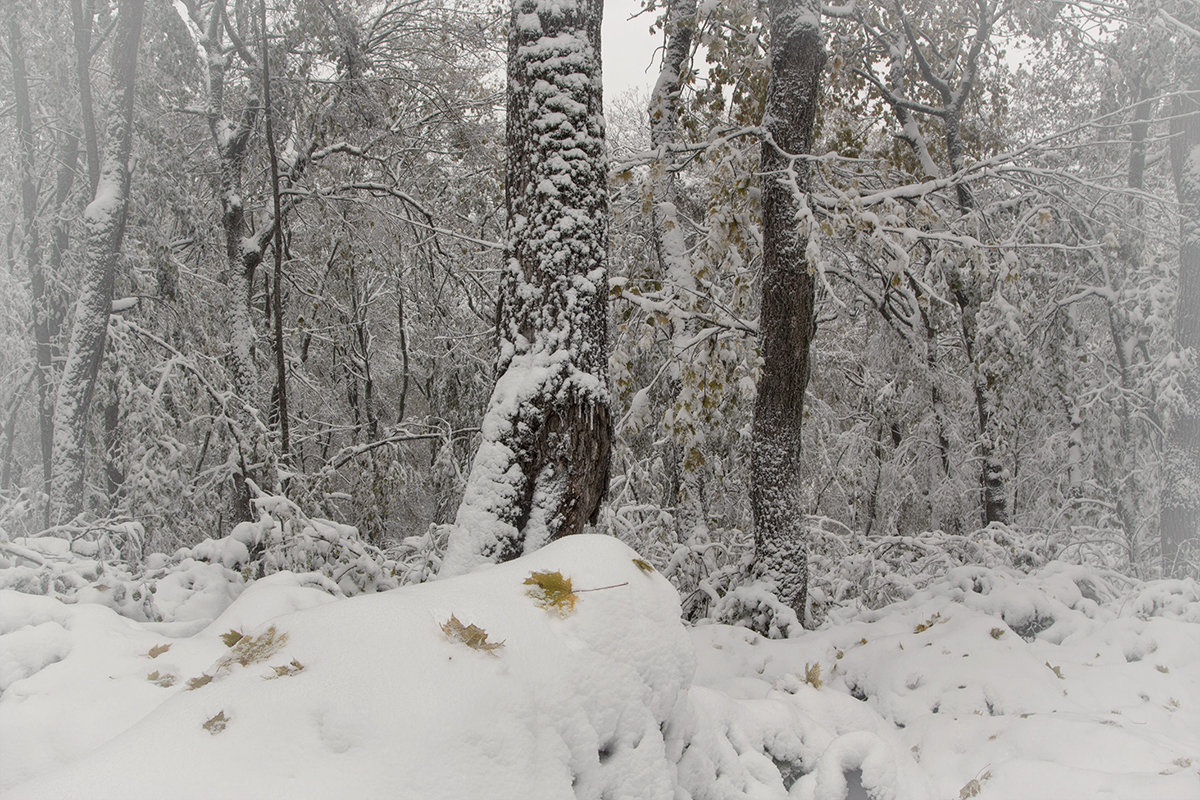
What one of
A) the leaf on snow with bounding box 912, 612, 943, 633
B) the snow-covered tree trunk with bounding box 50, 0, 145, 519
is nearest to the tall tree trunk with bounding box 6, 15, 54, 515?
the snow-covered tree trunk with bounding box 50, 0, 145, 519

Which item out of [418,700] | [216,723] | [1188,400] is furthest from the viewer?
[1188,400]

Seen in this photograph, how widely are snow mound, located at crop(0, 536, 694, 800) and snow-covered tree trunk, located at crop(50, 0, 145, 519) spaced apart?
13.6 feet

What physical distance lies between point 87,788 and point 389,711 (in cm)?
47

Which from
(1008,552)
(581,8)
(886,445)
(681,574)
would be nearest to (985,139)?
(886,445)

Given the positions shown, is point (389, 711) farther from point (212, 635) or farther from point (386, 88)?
point (386, 88)

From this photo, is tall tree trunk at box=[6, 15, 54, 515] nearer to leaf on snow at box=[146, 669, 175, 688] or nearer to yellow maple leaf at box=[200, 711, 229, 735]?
leaf on snow at box=[146, 669, 175, 688]

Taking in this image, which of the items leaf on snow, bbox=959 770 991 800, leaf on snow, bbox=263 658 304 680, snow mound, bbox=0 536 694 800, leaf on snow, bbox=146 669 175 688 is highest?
leaf on snow, bbox=263 658 304 680

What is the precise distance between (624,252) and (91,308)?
18.3ft

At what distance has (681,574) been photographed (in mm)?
5895

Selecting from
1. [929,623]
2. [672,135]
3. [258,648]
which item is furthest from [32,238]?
[929,623]

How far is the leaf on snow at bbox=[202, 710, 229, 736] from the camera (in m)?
1.25

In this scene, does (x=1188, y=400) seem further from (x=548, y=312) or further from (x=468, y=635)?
(x=468, y=635)

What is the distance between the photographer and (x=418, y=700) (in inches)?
54.2

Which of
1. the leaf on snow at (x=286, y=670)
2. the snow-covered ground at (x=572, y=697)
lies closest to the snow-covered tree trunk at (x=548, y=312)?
the snow-covered ground at (x=572, y=697)
